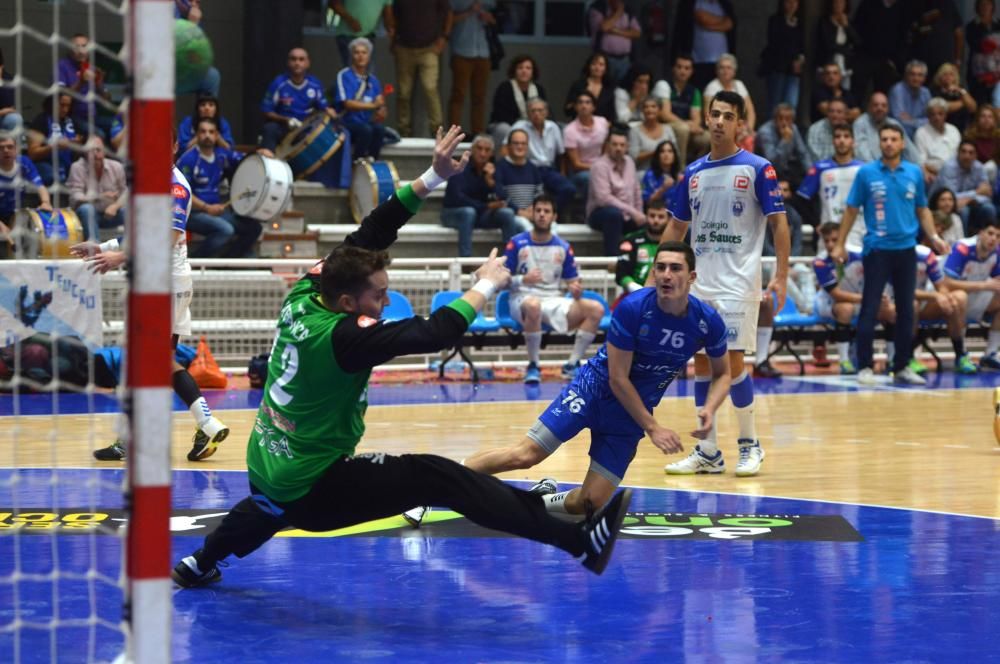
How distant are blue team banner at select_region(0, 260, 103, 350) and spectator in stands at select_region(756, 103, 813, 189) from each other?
28.4 ft

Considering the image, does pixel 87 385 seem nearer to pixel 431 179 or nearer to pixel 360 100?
pixel 431 179

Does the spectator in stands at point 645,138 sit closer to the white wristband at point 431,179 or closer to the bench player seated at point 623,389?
the bench player seated at point 623,389

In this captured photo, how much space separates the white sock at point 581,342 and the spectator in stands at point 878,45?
7.56 meters

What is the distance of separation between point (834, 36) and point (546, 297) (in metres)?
7.46

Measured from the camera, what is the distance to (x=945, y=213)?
624 inches

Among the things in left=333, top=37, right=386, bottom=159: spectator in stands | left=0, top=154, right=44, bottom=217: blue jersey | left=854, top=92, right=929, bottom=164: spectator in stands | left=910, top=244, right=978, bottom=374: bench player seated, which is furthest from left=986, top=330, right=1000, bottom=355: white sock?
left=0, top=154, right=44, bottom=217: blue jersey

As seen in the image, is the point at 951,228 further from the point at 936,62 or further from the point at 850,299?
the point at 936,62

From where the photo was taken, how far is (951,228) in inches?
642

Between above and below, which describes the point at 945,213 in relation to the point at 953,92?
below

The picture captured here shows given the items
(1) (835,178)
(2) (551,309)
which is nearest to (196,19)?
(2) (551,309)

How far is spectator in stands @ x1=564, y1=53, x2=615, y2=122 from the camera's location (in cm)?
1764

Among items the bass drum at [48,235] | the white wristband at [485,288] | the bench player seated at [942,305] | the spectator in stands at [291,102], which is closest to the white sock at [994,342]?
the bench player seated at [942,305]

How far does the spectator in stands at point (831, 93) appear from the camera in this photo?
60.7ft

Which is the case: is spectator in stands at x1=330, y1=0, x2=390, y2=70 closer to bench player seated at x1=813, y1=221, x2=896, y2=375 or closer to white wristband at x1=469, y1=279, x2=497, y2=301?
bench player seated at x1=813, y1=221, x2=896, y2=375
